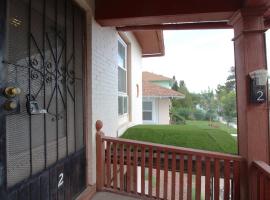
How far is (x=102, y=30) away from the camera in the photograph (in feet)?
11.3

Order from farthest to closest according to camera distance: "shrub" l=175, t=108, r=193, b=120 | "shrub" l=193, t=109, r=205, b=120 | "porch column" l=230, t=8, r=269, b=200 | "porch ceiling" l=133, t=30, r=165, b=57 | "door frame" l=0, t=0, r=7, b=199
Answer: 1. "shrub" l=193, t=109, r=205, b=120
2. "shrub" l=175, t=108, r=193, b=120
3. "porch ceiling" l=133, t=30, r=165, b=57
4. "porch column" l=230, t=8, r=269, b=200
5. "door frame" l=0, t=0, r=7, b=199

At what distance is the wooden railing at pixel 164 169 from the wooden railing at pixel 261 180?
209 mm

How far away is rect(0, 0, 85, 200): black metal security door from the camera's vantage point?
1.52m

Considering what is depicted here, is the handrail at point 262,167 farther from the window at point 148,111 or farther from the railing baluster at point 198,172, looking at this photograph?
the window at point 148,111

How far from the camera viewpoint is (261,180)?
7.70 ft

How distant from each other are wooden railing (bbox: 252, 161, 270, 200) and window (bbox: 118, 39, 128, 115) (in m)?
2.99

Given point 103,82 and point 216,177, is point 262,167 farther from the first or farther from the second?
point 103,82

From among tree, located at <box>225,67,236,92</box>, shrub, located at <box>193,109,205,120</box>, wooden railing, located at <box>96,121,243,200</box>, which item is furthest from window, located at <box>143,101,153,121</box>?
tree, located at <box>225,67,236,92</box>

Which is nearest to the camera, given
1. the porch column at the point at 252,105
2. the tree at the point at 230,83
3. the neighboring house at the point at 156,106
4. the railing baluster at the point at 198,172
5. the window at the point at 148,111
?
the porch column at the point at 252,105

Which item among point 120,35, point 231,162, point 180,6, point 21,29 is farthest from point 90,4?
point 231,162

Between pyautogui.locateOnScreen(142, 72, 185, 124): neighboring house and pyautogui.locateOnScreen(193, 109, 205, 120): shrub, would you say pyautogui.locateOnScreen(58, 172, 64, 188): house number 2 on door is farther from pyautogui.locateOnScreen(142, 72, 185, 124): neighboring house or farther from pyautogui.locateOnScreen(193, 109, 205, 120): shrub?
pyautogui.locateOnScreen(193, 109, 205, 120): shrub

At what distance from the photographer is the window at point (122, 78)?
16.5ft

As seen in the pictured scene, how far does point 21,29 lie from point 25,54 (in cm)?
17

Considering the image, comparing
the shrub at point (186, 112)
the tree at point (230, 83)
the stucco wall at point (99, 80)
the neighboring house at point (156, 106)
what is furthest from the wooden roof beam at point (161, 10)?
the tree at point (230, 83)
